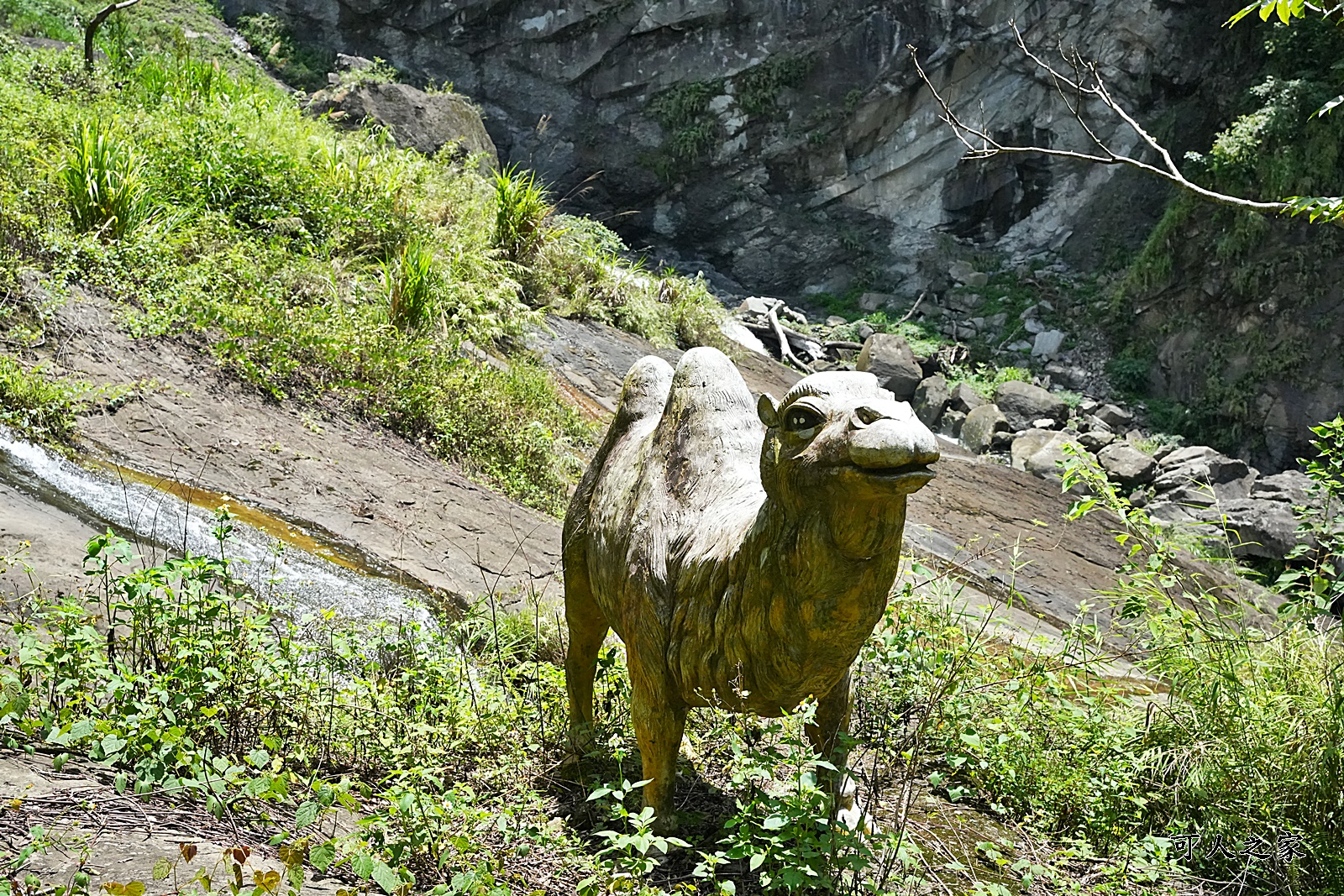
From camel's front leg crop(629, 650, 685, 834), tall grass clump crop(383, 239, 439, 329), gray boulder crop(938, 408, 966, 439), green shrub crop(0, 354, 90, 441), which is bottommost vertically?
gray boulder crop(938, 408, 966, 439)

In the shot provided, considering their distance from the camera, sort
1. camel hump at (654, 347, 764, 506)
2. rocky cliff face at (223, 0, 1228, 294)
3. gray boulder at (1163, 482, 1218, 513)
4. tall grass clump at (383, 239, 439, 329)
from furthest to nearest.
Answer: rocky cliff face at (223, 0, 1228, 294)
gray boulder at (1163, 482, 1218, 513)
tall grass clump at (383, 239, 439, 329)
camel hump at (654, 347, 764, 506)

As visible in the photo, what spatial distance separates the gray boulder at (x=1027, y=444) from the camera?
559 inches

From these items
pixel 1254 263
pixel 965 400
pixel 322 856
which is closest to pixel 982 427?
pixel 965 400

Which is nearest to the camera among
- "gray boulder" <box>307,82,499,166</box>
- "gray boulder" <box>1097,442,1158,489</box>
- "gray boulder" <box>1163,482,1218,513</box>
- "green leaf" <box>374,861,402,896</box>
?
"green leaf" <box>374,861,402,896</box>

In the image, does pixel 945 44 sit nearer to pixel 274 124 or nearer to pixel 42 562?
pixel 274 124

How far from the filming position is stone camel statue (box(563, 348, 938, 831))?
2.53m

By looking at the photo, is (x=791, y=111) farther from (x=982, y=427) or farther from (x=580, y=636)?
(x=580, y=636)

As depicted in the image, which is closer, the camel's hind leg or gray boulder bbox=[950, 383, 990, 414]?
the camel's hind leg

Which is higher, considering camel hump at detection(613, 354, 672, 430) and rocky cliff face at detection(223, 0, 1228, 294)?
rocky cliff face at detection(223, 0, 1228, 294)

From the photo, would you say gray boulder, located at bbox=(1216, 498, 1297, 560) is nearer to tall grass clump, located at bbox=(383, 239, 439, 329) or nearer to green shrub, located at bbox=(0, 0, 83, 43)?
tall grass clump, located at bbox=(383, 239, 439, 329)

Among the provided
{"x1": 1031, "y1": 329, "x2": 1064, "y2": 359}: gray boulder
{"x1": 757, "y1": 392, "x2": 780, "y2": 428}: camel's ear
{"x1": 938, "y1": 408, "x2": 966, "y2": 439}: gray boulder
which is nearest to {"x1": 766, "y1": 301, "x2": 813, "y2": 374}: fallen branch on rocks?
{"x1": 938, "y1": 408, "x2": 966, "y2": 439}: gray boulder

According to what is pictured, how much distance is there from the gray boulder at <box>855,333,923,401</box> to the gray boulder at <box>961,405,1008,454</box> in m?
1.02

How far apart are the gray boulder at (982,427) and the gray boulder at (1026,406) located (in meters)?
0.79

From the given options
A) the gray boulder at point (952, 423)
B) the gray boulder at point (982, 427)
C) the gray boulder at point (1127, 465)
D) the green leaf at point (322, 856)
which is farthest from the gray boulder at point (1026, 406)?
the green leaf at point (322, 856)
